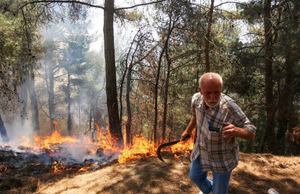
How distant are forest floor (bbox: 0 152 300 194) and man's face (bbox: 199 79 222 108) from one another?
7.74 ft

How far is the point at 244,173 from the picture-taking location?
4.69 metres

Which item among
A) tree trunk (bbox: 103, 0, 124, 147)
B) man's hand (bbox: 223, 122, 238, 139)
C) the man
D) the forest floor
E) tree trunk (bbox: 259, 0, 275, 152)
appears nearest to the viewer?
man's hand (bbox: 223, 122, 238, 139)

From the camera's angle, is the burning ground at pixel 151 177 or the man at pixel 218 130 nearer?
the man at pixel 218 130

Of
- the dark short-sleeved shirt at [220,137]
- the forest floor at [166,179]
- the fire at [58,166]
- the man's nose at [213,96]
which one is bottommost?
the fire at [58,166]

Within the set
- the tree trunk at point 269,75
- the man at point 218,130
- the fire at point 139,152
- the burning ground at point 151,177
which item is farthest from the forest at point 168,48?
the man at point 218,130

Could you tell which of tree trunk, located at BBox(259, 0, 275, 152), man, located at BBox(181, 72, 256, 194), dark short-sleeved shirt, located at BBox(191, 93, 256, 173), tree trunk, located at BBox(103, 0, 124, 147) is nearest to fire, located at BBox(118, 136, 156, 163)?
tree trunk, located at BBox(103, 0, 124, 147)

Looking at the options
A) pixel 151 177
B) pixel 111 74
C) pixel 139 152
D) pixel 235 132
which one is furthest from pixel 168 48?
pixel 235 132

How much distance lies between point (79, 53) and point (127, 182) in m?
23.9

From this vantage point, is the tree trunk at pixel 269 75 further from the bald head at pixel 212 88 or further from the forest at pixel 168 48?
the bald head at pixel 212 88

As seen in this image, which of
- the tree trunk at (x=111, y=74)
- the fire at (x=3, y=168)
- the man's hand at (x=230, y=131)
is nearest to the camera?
the man's hand at (x=230, y=131)

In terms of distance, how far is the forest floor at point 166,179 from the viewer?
4.03 metres

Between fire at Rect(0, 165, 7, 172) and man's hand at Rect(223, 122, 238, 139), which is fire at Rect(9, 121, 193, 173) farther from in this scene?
man's hand at Rect(223, 122, 238, 139)

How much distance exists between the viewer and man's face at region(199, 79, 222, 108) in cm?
222

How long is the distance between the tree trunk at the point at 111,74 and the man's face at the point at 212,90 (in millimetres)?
5979
